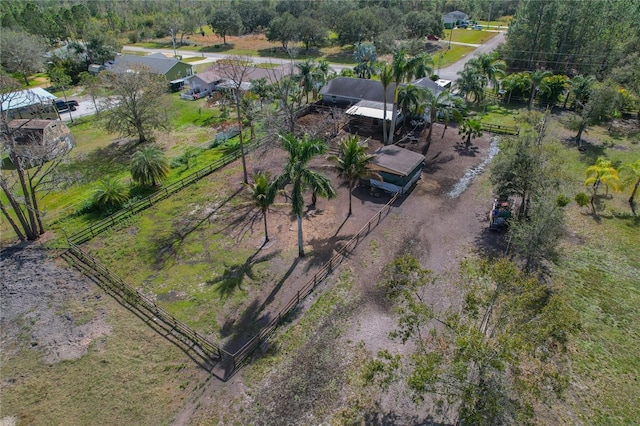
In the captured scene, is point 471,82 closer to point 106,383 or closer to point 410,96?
point 410,96

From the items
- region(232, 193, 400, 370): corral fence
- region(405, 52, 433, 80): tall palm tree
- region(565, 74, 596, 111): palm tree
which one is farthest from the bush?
region(565, 74, 596, 111): palm tree

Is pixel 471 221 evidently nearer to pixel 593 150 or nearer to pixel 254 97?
pixel 593 150

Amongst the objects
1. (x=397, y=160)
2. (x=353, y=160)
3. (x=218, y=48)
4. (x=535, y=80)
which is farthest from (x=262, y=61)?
(x=353, y=160)

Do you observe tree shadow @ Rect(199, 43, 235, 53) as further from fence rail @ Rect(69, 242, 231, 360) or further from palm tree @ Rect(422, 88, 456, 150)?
fence rail @ Rect(69, 242, 231, 360)

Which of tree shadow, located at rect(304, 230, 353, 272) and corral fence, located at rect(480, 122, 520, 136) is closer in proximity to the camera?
tree shadow, located at rect(304, 230, 353, 272)

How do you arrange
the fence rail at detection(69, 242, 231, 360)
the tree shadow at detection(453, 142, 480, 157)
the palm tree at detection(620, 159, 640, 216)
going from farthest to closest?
the tree shadow at detection(453, 142, 480, 157) → the palm tree at detection(620, 159, 640, 216) → the fence rail at detection(69, 242, 231, 360)

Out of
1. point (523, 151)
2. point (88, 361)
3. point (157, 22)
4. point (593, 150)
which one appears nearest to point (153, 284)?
point (88, 361)

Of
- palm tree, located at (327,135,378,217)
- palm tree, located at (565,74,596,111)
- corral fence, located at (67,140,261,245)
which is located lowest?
corral fence, located at (67,140,261,245)
